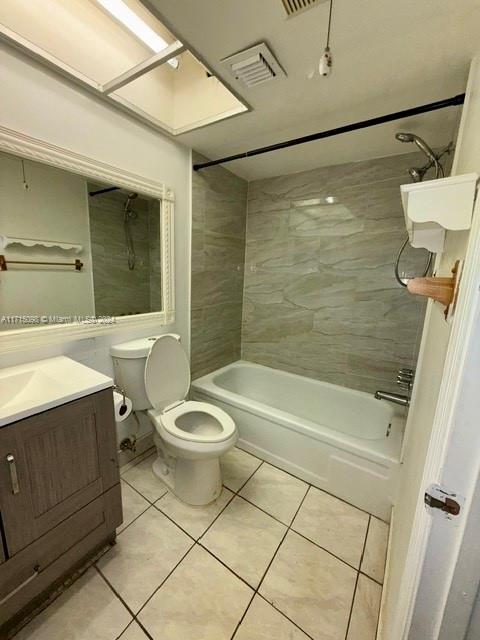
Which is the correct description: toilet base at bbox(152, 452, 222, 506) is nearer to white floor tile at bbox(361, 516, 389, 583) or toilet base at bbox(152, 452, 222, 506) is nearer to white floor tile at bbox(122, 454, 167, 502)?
white floor tile at bbox(122, 454, 167, 502)

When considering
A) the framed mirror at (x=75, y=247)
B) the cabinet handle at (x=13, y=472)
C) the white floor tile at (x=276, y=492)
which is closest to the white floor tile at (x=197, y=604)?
the white floor tile at (x=276, y=492)

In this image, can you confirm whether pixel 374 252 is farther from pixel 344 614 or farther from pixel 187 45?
pixel 344 614

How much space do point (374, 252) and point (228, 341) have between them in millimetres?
1479

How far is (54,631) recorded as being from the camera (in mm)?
974

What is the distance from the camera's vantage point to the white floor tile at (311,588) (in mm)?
1037

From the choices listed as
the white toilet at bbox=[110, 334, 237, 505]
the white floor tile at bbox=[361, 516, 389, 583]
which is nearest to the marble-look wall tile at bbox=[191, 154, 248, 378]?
the white toilet at bbox=[110, 334, 237, 505]

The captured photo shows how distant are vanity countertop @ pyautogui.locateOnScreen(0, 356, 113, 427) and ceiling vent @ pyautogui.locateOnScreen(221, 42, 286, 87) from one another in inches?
57.2

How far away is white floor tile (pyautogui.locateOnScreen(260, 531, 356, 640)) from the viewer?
1.04 meters

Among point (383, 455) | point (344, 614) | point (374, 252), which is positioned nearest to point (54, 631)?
point (344, 614)

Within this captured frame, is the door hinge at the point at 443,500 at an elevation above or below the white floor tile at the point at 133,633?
above

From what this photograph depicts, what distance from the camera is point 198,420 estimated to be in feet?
5.86

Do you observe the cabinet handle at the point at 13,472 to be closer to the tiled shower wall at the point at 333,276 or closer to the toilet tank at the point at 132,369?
the toilet tank at the point at 132,369

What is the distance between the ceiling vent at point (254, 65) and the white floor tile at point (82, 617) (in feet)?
7.51

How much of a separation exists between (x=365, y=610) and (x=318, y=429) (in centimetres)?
76
